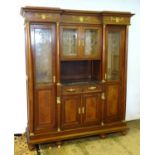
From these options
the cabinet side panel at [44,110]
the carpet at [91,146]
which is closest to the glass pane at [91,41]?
the cabinet side panel at [44,110]

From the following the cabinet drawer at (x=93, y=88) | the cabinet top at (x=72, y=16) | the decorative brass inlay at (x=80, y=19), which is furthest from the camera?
the cabinet drawer at (x=93, y=88)

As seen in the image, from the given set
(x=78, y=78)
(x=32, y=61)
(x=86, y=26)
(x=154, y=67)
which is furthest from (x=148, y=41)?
(x=78, y=78)

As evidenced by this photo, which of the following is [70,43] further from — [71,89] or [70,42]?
[71,89]

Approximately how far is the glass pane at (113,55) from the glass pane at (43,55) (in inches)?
42.7

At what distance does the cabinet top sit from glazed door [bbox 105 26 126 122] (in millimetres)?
175

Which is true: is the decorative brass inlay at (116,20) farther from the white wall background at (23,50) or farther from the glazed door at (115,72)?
the white wall background at (23,50)

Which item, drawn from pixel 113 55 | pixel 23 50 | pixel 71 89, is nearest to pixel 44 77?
pixel 71 89

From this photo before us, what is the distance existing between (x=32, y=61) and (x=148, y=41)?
2.43m

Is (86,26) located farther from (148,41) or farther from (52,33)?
(148,41)

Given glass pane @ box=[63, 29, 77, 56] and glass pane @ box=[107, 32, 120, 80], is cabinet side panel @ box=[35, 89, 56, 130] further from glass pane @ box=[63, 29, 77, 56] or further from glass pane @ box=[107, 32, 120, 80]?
glass pane @ box=[107, 32, 120, 80]

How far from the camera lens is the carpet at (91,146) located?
3002 millimetres

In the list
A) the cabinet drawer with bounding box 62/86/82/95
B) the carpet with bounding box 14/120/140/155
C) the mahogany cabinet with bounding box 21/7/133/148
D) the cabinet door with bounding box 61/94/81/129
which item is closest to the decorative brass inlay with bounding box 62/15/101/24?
the mahogany cabinet with bounding box 21/7/133/148

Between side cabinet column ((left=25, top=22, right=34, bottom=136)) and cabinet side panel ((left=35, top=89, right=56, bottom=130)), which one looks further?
cabinet side panel ((left=35, top=89, right=56, bottom=130))

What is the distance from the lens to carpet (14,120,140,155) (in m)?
3.00
